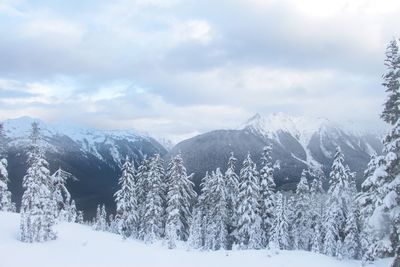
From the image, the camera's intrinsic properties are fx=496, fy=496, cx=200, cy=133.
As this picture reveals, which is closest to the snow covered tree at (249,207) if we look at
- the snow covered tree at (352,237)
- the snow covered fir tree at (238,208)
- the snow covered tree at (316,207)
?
the snow covered fir tree at (238,208)

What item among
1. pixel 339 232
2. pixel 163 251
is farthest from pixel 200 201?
pixel 163 251

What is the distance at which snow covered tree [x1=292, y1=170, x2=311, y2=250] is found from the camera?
210 feet

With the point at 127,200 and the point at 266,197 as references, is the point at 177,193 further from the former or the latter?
the point at 266,197

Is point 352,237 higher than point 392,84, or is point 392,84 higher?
point 392,84

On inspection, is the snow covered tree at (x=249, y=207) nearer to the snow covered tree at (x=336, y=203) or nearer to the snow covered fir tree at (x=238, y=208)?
the snow covered fir tree at (x=238, y=208)

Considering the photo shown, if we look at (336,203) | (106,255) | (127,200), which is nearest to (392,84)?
(106,255)

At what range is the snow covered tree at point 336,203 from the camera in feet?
173

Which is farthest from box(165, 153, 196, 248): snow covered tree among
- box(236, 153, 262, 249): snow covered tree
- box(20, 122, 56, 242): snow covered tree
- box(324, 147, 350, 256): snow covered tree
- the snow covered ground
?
the snow covered ground

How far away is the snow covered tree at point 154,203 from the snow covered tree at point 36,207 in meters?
20.0

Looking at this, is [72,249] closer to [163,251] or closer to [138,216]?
[163,251]

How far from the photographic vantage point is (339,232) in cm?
5697

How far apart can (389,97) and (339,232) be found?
118 ft

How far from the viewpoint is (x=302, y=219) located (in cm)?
6475

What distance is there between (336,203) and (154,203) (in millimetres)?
20451
